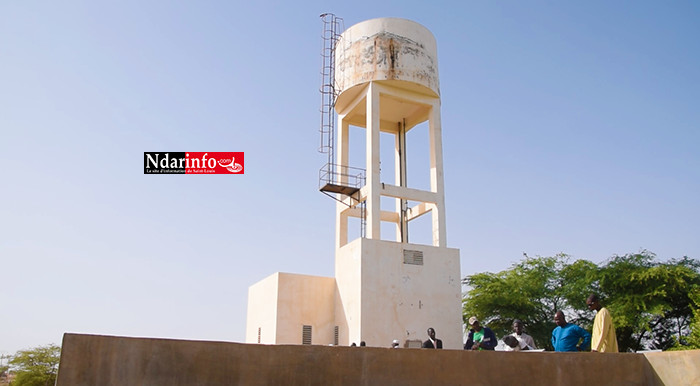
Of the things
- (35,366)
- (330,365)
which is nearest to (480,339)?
(330,365)

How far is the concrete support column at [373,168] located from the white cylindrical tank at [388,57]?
0.78m

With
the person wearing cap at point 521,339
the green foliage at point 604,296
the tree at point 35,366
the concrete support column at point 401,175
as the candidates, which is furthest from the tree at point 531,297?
the tree at point 35,366

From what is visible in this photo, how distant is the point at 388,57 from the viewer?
2342 centimetres

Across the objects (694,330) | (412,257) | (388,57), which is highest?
(388,57)

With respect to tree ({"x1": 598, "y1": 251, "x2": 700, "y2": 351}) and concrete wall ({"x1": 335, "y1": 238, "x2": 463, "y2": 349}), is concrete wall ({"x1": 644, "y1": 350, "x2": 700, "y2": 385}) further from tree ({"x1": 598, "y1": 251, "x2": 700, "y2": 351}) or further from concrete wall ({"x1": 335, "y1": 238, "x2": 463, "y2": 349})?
tree ({"x1": 598, "y1": 251, "x2": 700, "y2": 351})

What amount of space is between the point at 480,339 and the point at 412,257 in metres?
9.90

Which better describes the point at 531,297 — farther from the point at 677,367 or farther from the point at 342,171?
the point at 677,367

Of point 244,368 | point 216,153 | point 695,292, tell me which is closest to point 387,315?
point 216,153

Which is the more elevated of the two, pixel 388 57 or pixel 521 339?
pixel 388 57

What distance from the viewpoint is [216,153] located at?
20.3 meters

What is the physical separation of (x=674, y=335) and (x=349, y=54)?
21.2 m

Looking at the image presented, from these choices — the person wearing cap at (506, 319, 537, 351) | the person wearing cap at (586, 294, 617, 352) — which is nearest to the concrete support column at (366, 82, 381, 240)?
the person wearing cap at (506, 319, 537, 351)

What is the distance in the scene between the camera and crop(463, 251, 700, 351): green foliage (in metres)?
30.1

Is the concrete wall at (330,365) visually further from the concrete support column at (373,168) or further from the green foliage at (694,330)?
the green foliage at (694,330)
